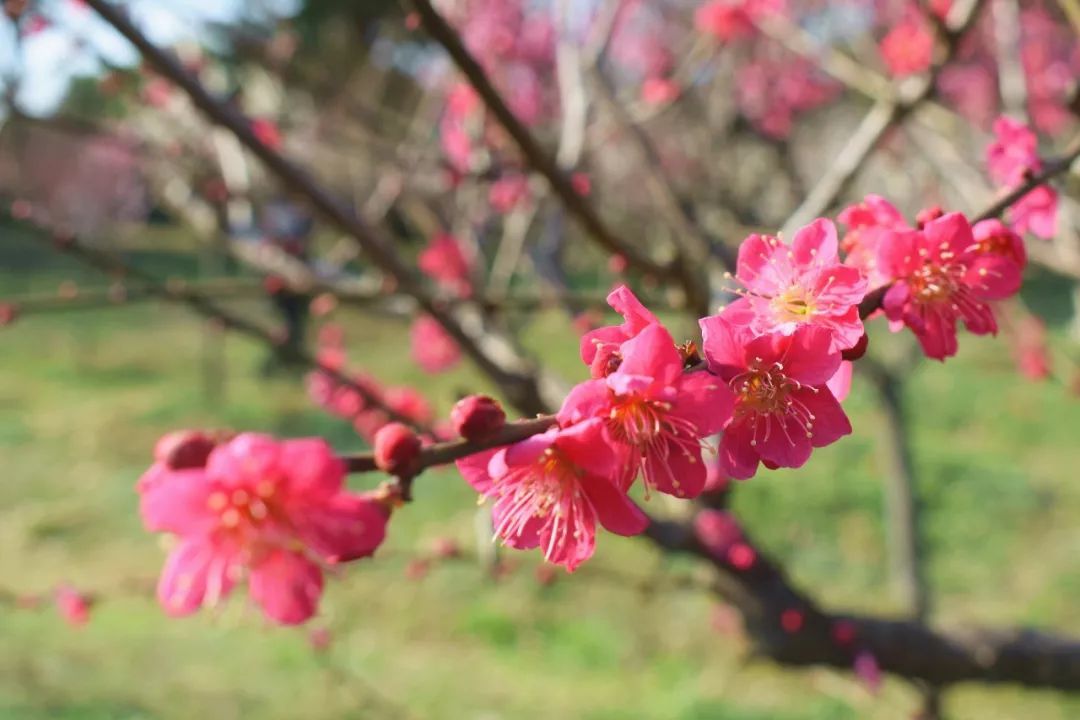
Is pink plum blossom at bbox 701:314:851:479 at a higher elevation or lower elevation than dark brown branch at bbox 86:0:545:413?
lower

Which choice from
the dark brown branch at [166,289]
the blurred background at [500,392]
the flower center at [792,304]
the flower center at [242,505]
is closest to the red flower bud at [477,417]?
the flower center at [242,505]

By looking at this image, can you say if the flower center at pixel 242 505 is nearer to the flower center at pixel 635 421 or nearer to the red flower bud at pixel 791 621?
the flower center at pixel 635 421

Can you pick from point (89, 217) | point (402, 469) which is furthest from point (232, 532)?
point (89, 217)

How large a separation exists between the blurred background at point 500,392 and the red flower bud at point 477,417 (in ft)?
2.61

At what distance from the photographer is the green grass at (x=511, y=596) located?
3.74 meters

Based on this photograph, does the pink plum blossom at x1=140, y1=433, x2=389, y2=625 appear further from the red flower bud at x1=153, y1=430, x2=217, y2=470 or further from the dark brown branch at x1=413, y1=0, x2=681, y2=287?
the dark brown branch at x1=413, y1=0, x2=681, y2=287

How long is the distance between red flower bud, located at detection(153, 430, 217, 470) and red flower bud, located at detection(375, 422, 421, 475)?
13 cm

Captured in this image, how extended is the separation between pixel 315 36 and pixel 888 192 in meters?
9.44

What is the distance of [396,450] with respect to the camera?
1.98 ft

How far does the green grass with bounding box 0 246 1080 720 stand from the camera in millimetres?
3736

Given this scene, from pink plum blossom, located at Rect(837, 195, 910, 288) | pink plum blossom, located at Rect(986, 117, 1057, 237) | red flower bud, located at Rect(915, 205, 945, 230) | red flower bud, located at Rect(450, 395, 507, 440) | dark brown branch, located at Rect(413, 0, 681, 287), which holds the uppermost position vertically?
dark brown branch, located at Rect(413, 0, 681, 287)

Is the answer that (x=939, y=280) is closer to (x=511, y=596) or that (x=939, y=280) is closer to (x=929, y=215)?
(x=929, y=215)

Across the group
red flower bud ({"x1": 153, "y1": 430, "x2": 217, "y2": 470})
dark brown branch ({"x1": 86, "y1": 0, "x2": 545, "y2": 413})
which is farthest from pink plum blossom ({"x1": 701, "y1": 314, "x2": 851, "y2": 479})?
dark brown branch ({"x1": 86, "y1": 0, "x2": 545, "y2": 413})

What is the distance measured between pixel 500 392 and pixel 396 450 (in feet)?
3.92
